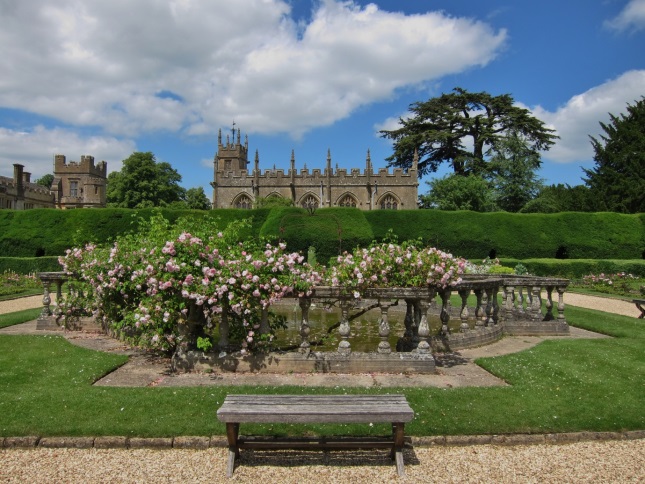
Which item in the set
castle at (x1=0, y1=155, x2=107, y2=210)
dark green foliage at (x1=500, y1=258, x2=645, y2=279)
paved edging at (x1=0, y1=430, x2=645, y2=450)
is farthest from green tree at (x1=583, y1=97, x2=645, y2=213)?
castle at (x1=0, y1=155, x2=107, y2=210)

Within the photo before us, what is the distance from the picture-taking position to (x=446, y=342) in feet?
24.2

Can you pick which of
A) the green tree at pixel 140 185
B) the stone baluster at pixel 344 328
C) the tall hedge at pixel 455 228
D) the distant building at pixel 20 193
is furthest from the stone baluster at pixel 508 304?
the distant building at pixel 20 193

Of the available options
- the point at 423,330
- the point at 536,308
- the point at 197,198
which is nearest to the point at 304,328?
the point at 423,330

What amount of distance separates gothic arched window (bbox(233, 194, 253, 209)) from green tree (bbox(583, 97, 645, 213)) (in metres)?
28.7

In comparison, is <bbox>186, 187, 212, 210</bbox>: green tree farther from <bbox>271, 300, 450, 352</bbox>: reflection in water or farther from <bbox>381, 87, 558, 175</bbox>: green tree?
<bbox>271, 300, 450, 352</bbox>: reflection in water

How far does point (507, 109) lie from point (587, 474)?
42.5m

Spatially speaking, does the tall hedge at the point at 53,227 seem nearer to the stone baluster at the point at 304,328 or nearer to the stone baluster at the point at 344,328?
the stone baluster at the point at 304,328

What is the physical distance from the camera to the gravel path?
11.9 feet

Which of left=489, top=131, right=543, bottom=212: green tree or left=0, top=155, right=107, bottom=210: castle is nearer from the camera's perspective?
left=489, top=131, right=543, bottom=212: green tree

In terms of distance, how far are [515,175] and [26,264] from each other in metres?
35.9

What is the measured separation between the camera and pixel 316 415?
143 inches

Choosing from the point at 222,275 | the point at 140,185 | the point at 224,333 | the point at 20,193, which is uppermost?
the point at 140,185

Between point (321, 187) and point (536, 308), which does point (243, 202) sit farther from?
point (536, 308)

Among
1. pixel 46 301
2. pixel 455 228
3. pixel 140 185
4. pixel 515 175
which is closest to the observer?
pixel 46 301
